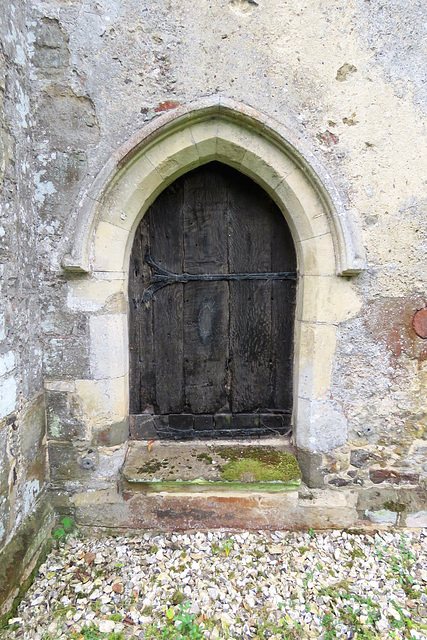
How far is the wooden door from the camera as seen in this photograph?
214cm

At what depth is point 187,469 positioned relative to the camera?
78.8 inches

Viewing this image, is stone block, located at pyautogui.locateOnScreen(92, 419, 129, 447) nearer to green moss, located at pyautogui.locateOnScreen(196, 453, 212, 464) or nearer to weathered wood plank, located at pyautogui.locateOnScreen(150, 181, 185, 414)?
weathered wood plank, located at pyautogui.locateOnScreen(150, 181, 185, 414)

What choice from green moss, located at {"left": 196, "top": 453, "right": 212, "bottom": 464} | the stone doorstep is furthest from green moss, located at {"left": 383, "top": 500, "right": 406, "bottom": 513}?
green moss, located at {"left": 196, "top": 453, "right": 212, "bottom": 464}

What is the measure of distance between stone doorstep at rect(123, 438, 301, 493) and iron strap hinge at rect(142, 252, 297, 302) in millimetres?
1061

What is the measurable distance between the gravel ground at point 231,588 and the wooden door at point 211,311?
2.25 feet

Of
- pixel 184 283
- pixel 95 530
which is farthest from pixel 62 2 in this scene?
pixel 95 530

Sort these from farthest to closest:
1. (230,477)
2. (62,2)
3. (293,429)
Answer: (293,429), (230,477), (62,2)

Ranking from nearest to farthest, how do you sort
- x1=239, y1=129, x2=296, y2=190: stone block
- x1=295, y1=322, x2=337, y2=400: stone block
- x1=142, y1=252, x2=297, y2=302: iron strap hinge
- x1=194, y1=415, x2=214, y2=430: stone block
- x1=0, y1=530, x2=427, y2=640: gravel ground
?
x1=0, y1=530, x2=427, y2=640: gravel ground
x1=239, y1=129, x2=296, y2=190: stone block
x1=295, y1=322, x2=337, y2=400: stone block
x1=142, y1=252, x2=297, y2=302: iron strap hinge
x1=194, y1=415, x2=214, y2=430: stone block

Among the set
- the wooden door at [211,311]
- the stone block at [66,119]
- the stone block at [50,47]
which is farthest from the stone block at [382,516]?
the stone block at [50,47]

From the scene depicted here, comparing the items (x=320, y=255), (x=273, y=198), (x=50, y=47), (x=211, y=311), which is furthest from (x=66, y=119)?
(x=320, y=255)

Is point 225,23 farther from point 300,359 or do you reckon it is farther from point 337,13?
point 300,359

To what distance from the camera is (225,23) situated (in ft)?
5.78

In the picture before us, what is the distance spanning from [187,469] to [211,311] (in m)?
1.04

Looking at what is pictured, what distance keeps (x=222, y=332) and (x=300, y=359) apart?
0.56 metres
